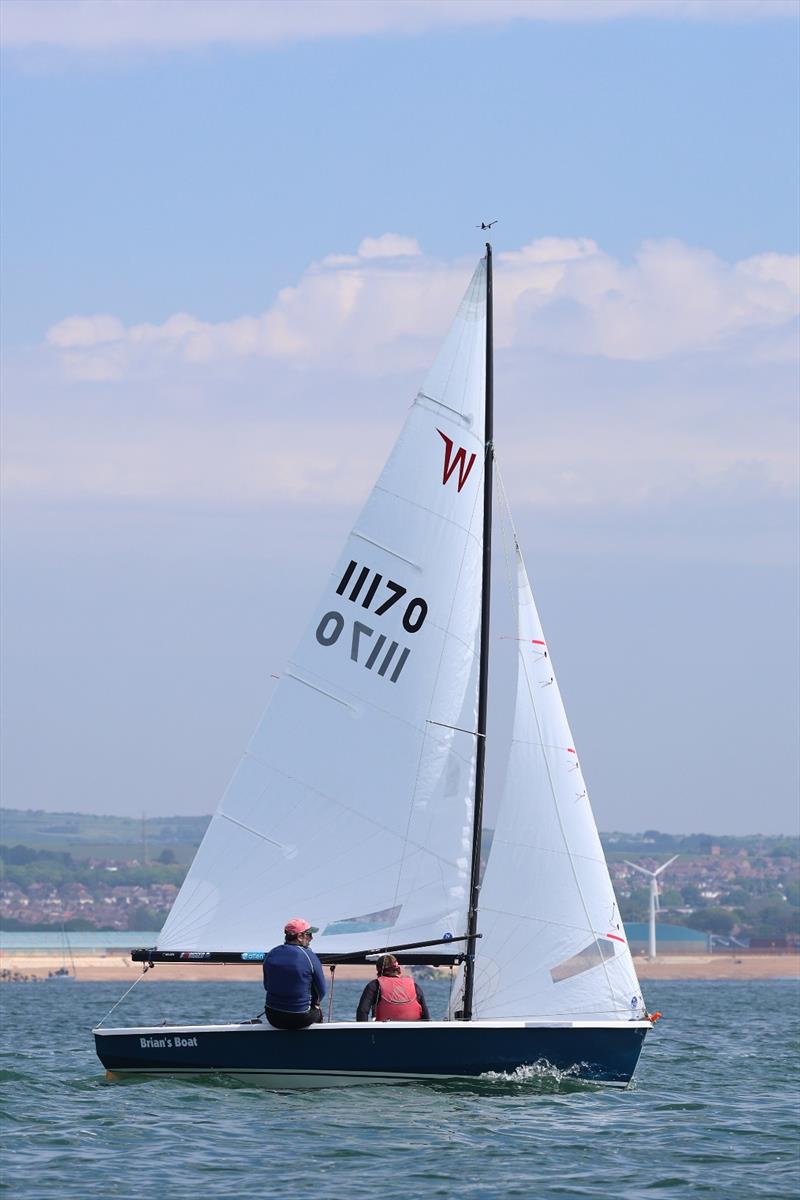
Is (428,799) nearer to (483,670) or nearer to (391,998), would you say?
(483,670)

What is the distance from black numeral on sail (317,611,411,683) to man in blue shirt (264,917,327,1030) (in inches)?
158

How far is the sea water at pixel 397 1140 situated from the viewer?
17.6 meters

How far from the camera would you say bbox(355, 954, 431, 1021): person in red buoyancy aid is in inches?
913

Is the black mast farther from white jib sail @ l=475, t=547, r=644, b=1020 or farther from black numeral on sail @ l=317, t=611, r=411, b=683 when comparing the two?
black numeral on sail @ l=317, t=611, r=411, b=683

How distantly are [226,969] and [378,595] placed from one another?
174043 mm

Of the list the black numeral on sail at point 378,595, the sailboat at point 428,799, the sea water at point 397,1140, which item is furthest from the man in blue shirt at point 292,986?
the black numeral on sail at point 378,595

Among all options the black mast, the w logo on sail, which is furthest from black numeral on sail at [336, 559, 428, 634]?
the w logo on sail

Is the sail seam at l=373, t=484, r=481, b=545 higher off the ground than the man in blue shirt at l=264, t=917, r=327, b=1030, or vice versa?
the sail seam at l=373, t=484, r=481, b=545

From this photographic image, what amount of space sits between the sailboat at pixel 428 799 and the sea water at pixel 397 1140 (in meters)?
1.28

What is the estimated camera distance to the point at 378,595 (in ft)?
81.9

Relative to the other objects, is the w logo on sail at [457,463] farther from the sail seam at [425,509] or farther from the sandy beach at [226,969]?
the sandy beach at [226,969]

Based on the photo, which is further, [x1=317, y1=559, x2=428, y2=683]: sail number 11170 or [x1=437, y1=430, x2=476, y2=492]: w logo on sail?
[x1=437, y1=430, x2=476, y2=492]: w logo on sail

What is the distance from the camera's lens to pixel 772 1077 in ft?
98.2

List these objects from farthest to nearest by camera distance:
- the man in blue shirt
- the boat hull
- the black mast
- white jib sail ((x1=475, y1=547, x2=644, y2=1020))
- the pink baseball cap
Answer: the black mast < white jib sail ((x1=475, y1=547, x2=644, y2=1020)) < the pink baseball cap < the boat hull < the man in blue shirt
